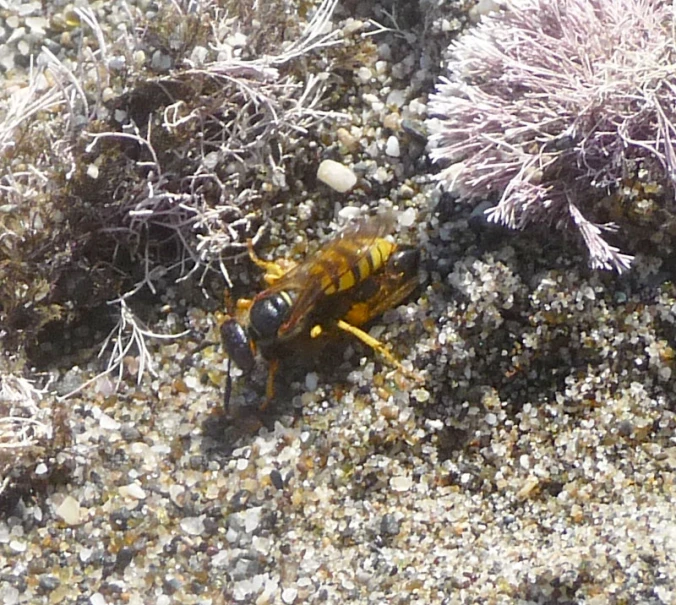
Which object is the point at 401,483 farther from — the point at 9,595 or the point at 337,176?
the point at 9,595

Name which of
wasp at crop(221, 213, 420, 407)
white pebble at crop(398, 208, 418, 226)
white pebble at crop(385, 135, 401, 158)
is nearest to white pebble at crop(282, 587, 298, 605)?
wasp at crop(221, 213, 420, 407)

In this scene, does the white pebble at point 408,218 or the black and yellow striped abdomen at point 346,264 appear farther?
the white pebble at point 408,218

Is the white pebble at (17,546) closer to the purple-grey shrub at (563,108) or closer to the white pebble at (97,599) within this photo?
the white pebble at (97,599)

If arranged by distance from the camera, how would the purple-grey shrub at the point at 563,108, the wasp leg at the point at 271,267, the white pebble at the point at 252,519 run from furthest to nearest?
the wasp leg at the point at 271,267, the white pebble at the point at 252,519, the purple-grey shrub at the point at 563,108

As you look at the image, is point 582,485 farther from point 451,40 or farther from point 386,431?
point 451,40

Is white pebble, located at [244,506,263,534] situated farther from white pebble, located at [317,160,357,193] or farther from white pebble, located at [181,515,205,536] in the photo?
white pebble, located at [317,160,357,193]

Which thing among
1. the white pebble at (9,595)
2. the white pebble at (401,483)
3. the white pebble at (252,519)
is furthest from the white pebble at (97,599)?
the white pebble at (401,483)

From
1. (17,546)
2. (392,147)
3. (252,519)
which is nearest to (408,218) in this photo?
(392,147)
